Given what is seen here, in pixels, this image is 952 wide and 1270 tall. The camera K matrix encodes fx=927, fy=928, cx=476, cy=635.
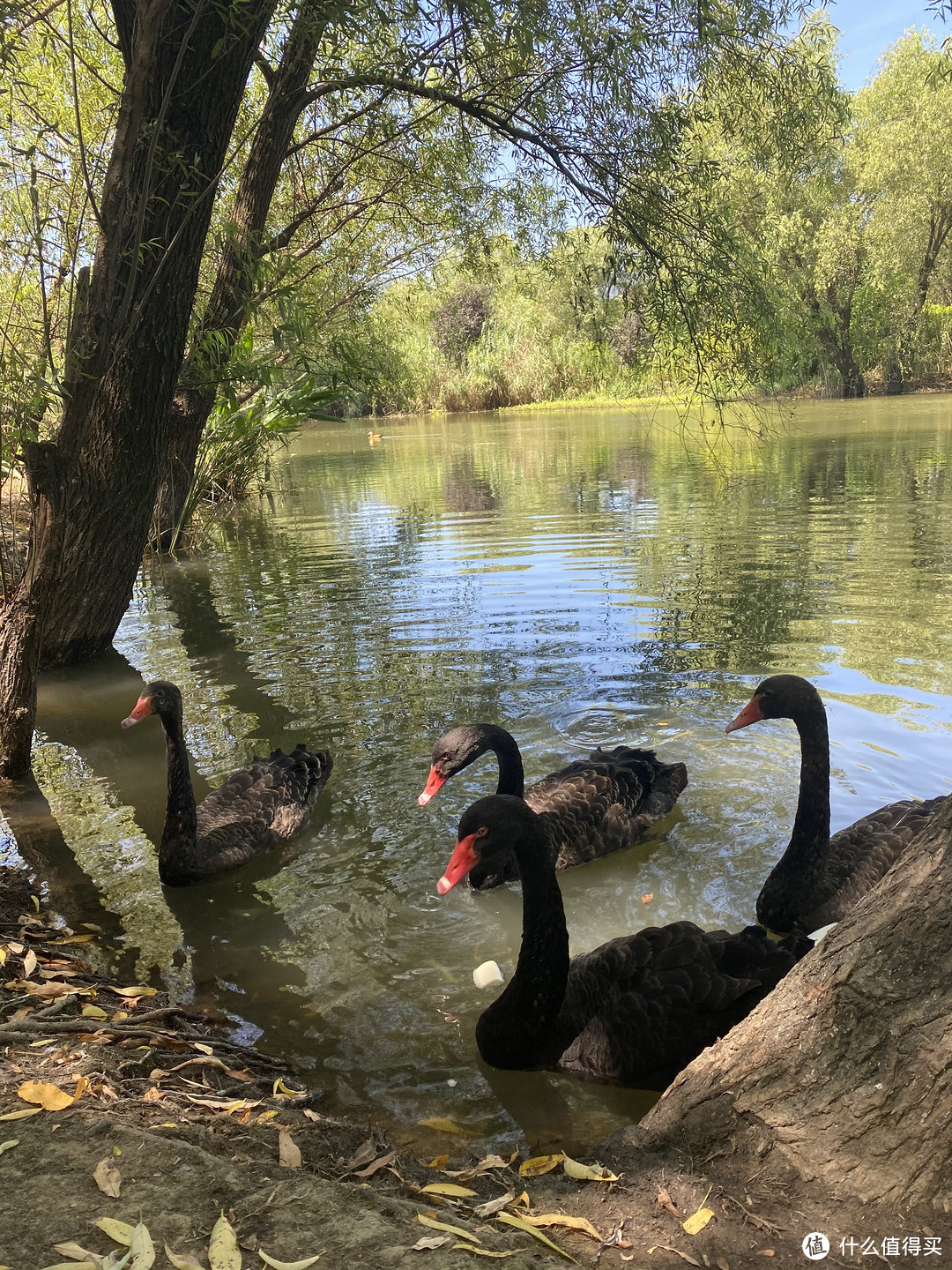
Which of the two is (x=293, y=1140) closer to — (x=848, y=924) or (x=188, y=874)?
(x=848, y=924)

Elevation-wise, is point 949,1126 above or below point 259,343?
below

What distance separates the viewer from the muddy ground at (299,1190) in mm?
1805

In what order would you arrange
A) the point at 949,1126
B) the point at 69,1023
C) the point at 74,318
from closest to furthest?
the point at 949,1126
the point at 69,1023
the point at 74,318

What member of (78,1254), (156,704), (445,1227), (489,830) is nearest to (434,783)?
(489,830)

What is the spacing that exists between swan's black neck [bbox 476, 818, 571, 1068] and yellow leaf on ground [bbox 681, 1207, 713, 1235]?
114 centimetres

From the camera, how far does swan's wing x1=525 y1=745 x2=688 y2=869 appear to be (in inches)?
180

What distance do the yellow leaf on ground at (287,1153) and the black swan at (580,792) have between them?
2.10m

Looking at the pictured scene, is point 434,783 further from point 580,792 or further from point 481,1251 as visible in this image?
point 481,1251

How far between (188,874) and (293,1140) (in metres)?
2.21

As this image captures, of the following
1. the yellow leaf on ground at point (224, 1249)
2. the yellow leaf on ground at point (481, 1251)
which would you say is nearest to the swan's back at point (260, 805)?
the yellow leaf on ground at point (224, 1249)

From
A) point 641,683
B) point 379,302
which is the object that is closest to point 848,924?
point 641,683

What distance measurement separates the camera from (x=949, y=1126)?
71.2 inches

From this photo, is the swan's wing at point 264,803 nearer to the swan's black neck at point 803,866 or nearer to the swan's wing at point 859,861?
the swan's black neck at point 803,866

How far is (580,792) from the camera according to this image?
4727 mm
